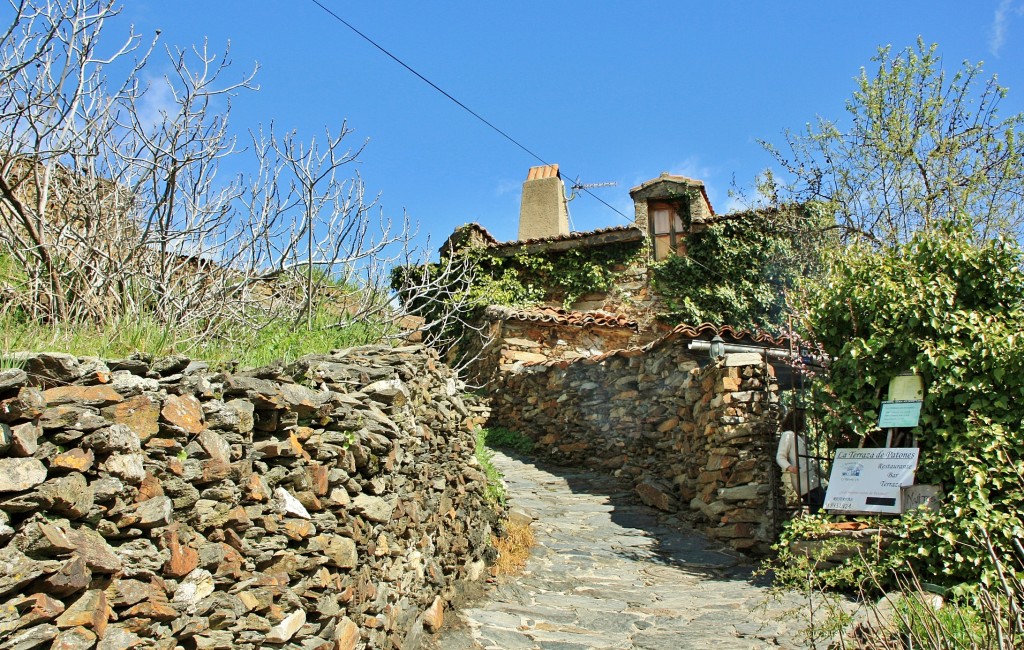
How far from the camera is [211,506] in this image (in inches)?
120

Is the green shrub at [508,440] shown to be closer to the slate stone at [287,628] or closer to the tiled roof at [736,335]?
the tiled roof at [736,335]

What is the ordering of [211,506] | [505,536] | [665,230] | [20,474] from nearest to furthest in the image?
1. [20,474]
2. [211,506]
3. [505,536]
4. [665,230]

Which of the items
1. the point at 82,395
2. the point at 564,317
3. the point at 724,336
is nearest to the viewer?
the point at 82,395

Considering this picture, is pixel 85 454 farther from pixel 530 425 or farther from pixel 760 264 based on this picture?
pixel 760 264

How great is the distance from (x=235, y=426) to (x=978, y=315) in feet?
17.9

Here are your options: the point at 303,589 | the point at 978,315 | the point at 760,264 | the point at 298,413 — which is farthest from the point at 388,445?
the point at 760,264

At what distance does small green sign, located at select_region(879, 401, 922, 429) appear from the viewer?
5879 mm

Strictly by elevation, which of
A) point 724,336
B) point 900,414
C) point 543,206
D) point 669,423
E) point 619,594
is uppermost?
point 543,206

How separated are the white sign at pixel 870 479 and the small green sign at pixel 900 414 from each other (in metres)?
0.19

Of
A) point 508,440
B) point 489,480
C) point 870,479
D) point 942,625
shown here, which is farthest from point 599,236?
point 942,625

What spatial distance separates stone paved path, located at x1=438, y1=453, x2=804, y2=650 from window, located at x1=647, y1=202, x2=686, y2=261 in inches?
266

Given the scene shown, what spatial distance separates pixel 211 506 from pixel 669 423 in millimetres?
7226

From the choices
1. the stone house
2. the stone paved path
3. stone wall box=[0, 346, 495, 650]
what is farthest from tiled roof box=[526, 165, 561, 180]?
stone wall box=[0, 346, 495, 650]

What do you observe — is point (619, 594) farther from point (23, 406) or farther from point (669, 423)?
point (23, 406)
